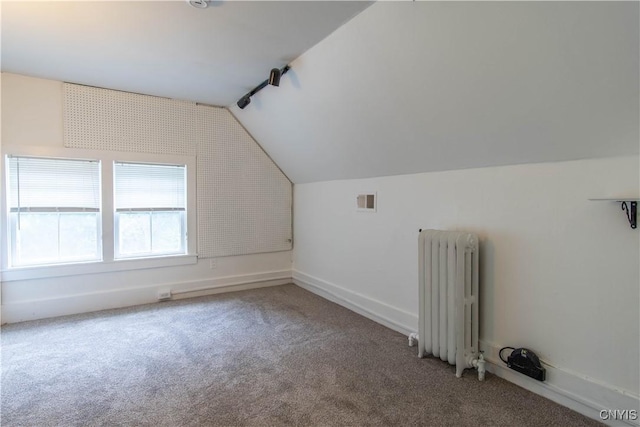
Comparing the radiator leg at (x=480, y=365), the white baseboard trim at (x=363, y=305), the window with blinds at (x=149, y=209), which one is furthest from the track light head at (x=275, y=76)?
the radiator leg at (x=480, y=365)

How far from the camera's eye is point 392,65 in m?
2.16

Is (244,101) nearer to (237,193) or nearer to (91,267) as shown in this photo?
(237,193)

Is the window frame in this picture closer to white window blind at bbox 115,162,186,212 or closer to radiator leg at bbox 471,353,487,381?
white window blind at bbox 115,162,186,212

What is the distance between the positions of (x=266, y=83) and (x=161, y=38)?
1.00 m

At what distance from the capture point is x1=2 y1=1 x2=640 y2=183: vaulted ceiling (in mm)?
1527

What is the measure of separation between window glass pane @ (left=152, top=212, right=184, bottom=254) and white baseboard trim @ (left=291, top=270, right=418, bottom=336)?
167cm

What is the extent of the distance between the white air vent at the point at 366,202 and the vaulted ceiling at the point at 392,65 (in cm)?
25

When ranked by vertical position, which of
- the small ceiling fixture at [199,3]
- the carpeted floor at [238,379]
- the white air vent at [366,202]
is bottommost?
the carpeted floor at [238,379]

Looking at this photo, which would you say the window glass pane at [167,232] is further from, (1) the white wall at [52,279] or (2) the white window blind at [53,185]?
(2) the white window blind at [53,185]

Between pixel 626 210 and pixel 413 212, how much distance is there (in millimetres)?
1430

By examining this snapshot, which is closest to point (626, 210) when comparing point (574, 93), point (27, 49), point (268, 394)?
point (574, 93)

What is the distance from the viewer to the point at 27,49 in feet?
8.64

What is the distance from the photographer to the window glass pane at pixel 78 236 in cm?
343

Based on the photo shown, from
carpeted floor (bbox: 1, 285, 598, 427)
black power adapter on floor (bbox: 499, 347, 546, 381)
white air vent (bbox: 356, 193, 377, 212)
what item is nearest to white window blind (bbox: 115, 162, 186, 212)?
carpeted floor (bbox: 1, 285, 598, 427)
